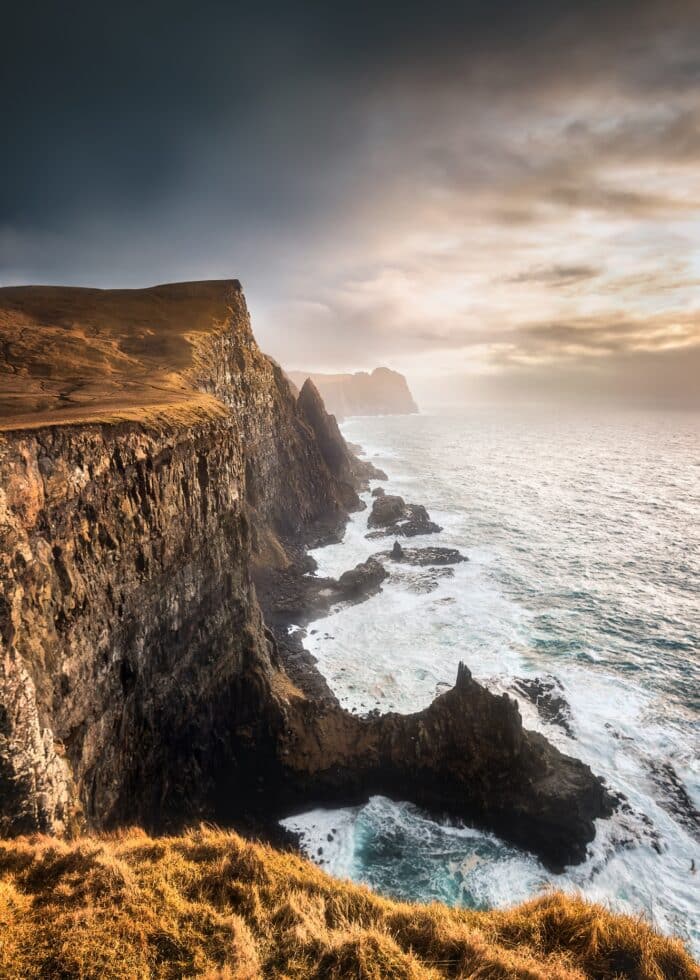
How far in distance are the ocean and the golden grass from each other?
1052cm

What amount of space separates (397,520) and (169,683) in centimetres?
4229

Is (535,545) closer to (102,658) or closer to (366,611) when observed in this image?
(366,611)

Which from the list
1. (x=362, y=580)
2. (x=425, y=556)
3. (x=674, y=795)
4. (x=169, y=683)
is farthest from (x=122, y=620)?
(x=425, y=556)

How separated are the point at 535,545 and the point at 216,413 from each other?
140 feet

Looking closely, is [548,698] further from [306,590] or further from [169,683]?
[169,683]

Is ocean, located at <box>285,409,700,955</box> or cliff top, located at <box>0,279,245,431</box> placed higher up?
cliff top, located at <box>0,279,245,431</box>

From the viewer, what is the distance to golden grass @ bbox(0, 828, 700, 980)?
22.0 feet

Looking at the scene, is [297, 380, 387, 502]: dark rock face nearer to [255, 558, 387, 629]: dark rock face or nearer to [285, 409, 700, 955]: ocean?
[285, 409, 700, 955]: ocean

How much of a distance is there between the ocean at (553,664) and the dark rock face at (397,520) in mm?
2047

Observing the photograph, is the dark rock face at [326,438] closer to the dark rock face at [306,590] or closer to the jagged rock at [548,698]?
the dark rock face at [306,590]

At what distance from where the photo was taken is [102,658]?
1457 centimetres

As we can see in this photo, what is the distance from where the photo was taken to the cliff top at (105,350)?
18.6 m

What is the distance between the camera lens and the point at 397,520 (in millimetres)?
57906

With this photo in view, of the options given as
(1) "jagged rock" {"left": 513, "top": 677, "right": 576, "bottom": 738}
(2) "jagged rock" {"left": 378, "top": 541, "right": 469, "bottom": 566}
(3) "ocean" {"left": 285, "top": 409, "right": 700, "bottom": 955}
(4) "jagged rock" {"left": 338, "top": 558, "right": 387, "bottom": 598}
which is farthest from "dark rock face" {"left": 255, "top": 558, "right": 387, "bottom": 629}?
(1) "jagged rock" {"left": 513, "top": 677, "right": 576, "bottom": 738}
